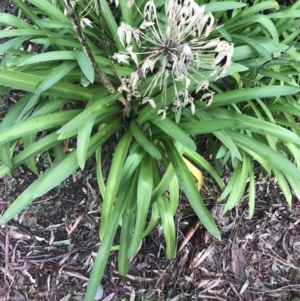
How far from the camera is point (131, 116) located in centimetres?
158

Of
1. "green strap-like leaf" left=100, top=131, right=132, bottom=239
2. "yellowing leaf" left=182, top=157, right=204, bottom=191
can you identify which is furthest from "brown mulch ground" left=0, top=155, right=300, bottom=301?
"green strap-like leaf" left=100, top=131, right=132, bottom=239

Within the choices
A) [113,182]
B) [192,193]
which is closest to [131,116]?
[113,182]

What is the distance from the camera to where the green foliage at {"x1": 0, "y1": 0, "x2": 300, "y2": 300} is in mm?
1334

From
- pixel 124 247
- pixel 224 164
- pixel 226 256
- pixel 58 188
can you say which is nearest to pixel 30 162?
pixel 58 188

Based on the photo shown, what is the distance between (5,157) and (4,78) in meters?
0.35

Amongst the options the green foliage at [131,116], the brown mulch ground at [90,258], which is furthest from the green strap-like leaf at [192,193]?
the brown mulch ground at [90,258]

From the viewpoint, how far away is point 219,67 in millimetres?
906

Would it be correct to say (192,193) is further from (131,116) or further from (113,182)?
(131,116)

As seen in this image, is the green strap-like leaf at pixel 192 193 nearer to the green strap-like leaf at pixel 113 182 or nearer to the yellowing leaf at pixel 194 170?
the green strap-like leaf at pixel 113 182

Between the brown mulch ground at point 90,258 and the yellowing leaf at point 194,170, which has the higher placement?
the yellowing leaf at point 194,170

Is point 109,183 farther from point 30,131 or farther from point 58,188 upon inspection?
point 58,188

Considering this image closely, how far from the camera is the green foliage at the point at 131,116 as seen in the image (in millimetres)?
1334

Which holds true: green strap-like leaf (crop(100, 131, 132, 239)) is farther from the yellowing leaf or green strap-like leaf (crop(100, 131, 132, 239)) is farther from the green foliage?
the yellowing leaf

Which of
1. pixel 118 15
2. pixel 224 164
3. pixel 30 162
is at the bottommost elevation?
pixel 224 164
